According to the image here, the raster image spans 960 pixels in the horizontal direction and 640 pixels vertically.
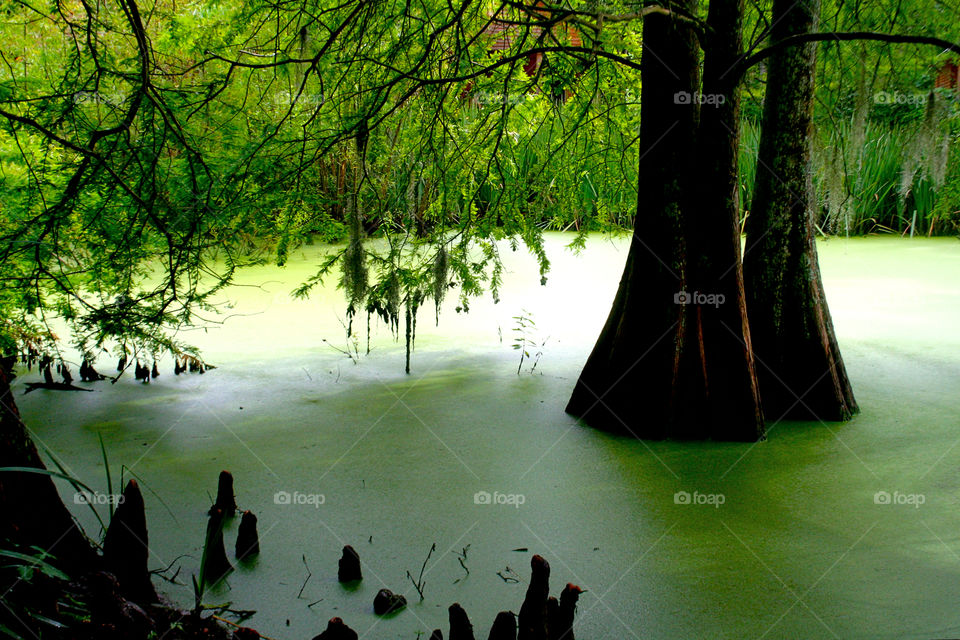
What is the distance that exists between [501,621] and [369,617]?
42cm

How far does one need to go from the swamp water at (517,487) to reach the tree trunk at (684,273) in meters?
0.19

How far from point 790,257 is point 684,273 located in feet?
1.76

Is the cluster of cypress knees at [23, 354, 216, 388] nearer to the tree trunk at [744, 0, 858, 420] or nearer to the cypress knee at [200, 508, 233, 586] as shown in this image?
the cypress knee at [200, 508, 233, 586]

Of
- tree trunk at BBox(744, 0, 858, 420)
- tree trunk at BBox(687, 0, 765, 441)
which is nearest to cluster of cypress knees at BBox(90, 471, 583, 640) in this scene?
tree trunk at BBox(687, 0, 765, 441)

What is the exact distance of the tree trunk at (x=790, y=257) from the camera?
11.0ft

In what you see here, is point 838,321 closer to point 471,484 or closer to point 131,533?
point 471,484

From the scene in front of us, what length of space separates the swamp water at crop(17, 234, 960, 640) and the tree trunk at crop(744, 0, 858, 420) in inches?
7.4

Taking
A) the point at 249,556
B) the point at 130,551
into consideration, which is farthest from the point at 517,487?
the point at 130,551

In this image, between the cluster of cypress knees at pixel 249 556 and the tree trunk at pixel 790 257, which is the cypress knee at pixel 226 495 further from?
the tree trunk at pixel 790 257

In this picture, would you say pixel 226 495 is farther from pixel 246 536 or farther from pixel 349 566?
pixel 349 566

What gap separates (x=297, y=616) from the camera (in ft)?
6.34

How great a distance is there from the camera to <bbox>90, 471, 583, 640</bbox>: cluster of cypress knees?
1675mm

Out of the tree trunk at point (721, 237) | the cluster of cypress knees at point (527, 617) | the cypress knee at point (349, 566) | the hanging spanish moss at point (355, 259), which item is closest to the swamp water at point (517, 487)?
the cypress knee at point (349, 566)

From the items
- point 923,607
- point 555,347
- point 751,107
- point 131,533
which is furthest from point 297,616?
point 751,107
